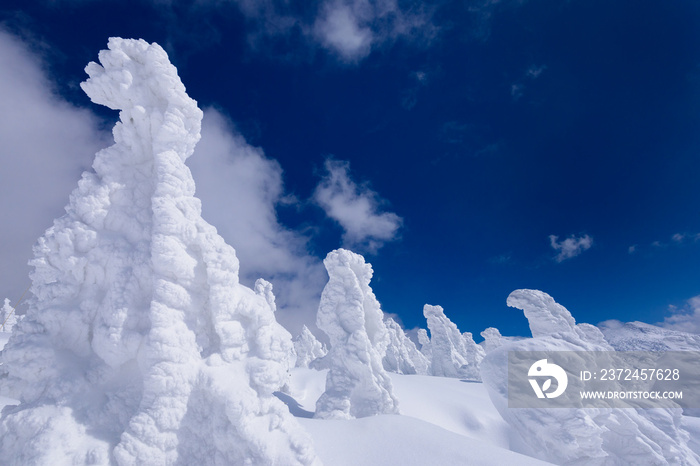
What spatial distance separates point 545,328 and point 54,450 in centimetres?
3208

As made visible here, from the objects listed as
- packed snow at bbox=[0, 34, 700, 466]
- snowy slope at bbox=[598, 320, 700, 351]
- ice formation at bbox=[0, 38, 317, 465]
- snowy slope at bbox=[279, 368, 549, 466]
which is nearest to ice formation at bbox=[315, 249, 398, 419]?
snowy slope at bbox=[279, 368, 549, 466]

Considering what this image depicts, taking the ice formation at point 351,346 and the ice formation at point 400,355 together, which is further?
the ice formation at point 400,355

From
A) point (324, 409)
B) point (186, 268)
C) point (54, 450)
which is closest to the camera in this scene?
point (54, 450)

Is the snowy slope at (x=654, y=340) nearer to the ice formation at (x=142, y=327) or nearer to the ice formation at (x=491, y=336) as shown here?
the ice formation at (x=491, y=336)

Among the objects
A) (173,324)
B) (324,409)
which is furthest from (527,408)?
(173,324)

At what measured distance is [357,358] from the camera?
23.2m

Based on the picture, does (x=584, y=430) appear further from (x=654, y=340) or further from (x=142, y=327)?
(x=654, y=340)

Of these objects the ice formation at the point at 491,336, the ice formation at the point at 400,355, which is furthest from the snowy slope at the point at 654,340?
the ice formation at the point at 400,355

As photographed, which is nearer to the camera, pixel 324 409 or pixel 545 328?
pixel 324 409

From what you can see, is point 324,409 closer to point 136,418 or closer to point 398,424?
point 398,424

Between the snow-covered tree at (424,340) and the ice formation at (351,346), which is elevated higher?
the snow-covered tree at (424,340)

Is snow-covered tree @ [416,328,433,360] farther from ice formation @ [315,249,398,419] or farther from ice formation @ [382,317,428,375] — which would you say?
ice formation @ [315,249,398,419]

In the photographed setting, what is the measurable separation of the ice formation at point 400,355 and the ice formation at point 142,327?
50572 mm

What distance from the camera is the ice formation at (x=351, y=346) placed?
892 inches
